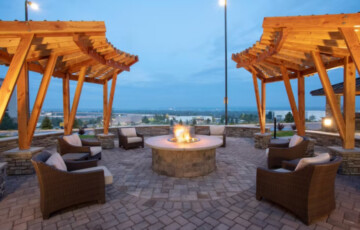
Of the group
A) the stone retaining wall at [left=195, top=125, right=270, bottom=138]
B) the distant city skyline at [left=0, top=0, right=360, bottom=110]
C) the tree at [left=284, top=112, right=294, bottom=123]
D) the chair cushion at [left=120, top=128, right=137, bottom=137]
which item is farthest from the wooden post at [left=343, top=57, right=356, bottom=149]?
the distant city skyline at [left=0, top=0, right=360, bottom=110]

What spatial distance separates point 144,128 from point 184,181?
7.14 m

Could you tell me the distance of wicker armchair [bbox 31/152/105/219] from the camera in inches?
106

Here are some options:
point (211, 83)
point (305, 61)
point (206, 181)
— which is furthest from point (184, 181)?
point (211, 83)

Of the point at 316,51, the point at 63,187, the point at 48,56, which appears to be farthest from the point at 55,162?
the point at 316,51

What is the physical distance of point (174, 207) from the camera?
3.05 meters

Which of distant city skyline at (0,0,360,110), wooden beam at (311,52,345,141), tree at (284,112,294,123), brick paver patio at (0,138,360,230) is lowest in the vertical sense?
brick paver patio at (0,138,360,230)

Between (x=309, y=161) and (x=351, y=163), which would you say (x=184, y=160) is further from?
(x=351, y=163)

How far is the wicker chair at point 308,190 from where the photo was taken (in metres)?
2.49

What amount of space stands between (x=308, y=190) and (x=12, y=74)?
198 inches

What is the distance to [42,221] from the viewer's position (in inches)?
105

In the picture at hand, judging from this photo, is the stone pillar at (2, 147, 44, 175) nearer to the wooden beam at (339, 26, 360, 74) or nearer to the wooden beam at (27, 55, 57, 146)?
the wooden beam at (27, 55, 57, 146)

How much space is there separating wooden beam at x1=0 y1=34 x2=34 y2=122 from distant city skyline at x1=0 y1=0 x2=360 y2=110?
51.0 metres

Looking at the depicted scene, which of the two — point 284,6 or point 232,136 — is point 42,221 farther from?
point 284,6

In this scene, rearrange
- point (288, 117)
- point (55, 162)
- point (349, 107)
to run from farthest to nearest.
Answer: point (288, 117), point (349, 107), point (55, 162)
